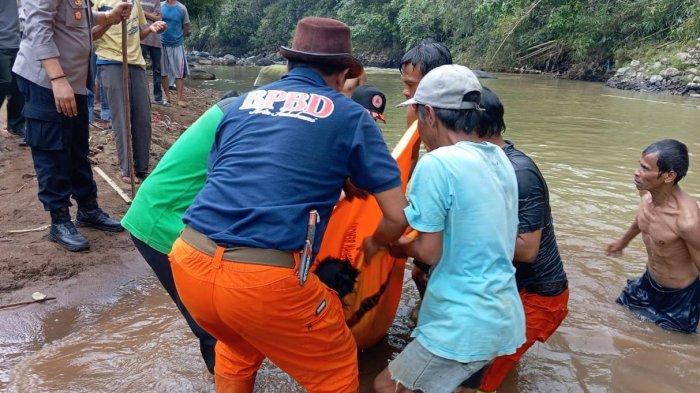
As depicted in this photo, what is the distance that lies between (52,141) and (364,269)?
2443mm

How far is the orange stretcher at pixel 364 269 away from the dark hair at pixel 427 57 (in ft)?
2.37

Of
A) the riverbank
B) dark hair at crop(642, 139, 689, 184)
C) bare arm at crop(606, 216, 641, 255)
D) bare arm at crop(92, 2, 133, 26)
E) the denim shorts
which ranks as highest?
bare arm at crop(92, 2, 133, 26)

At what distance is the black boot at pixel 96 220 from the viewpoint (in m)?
4.61

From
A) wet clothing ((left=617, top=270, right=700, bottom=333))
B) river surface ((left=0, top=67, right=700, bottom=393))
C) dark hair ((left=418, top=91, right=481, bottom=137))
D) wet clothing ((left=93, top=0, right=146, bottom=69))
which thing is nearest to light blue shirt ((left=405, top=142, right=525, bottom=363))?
dark hair ((left=418, top=91, right=481, bottom=137))

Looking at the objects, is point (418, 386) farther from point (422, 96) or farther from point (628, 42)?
point (628, 42)

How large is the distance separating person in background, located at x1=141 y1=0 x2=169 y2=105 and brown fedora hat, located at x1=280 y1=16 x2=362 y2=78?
5.68 m

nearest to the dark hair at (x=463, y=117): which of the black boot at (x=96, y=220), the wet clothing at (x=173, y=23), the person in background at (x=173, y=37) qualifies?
the black boot at (x=96, y=220)

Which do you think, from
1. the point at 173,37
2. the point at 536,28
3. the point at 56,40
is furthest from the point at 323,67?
the point at 536,28

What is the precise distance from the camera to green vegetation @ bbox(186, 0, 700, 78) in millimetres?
21422

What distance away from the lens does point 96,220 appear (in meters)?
4.61

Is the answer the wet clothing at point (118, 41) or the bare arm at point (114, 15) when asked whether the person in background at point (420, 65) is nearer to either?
the bare arm at point (114, 15)

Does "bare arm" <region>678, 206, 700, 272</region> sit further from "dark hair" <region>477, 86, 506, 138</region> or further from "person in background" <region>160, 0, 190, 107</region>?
"person in background" <region>160, 0, 190, 107</region>

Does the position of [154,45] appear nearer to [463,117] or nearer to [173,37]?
[173,37]

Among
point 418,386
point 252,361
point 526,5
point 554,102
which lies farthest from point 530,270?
point 526,5
